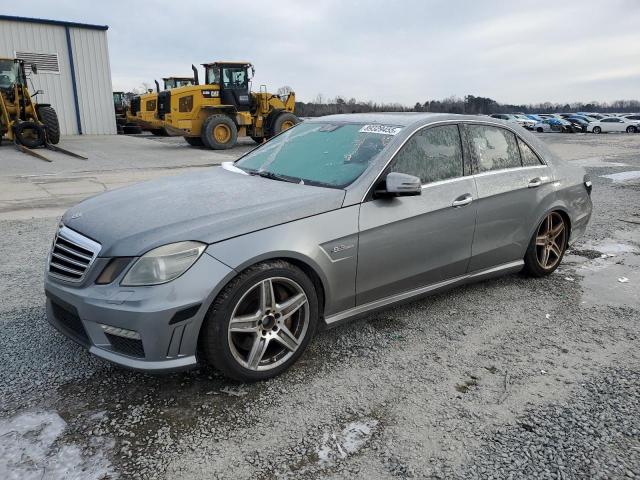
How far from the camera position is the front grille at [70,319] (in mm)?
2730

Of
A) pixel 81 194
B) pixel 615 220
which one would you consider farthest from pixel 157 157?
pixel 615 220

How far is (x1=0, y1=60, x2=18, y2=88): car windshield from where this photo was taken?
1712 centimetres

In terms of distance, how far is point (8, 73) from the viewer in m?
17.2

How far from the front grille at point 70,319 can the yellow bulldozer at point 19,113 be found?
1567 centimetres

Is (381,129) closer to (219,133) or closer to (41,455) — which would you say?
(41,455)

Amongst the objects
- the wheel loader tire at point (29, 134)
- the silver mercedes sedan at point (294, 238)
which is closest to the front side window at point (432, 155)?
the silver mercedes sedan at point (294, 238)

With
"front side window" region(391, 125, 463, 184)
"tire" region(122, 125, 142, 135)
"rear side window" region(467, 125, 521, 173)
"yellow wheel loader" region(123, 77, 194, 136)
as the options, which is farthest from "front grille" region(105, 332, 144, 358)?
"tire" region(122, 125, 142, 135)

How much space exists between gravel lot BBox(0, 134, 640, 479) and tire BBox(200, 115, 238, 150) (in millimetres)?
14911

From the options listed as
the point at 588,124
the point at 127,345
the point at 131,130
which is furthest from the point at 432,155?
the point at 588,124

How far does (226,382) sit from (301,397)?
0.46 metres

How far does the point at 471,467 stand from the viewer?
229 centimetres

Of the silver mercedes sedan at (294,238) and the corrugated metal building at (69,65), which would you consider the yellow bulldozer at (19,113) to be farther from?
the silver mercedes sedan at (294,238)

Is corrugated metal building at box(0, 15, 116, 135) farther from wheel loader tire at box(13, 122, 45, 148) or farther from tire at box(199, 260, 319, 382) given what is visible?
tire at box(199, 260, 319, 382)

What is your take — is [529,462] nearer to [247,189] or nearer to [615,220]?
[247,189]
